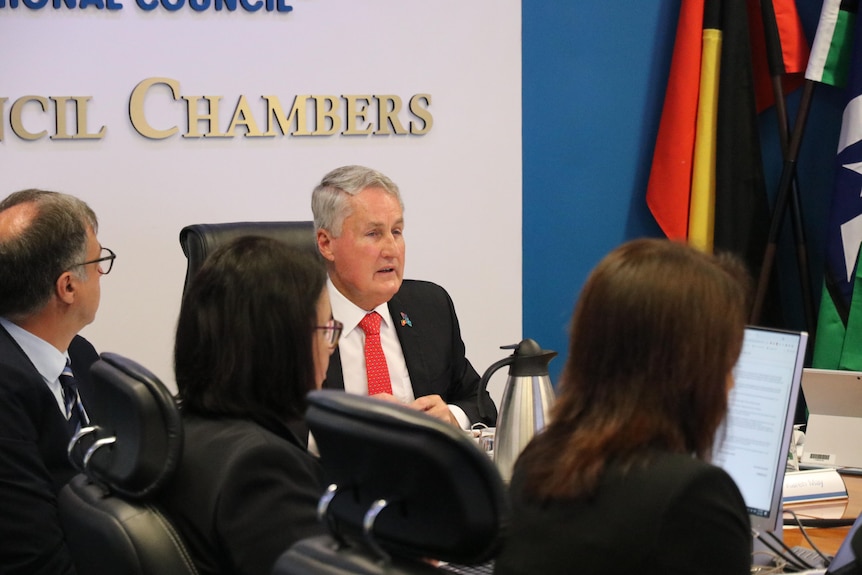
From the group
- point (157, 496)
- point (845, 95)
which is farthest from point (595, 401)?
point (845, 95)

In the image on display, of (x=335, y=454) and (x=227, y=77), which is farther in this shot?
(x=227, y=77)

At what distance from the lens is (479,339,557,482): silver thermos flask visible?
2371 mm

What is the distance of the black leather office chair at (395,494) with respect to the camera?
114cm

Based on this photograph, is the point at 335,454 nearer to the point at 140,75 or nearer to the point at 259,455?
the point at 259,455

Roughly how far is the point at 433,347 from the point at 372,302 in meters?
0.25

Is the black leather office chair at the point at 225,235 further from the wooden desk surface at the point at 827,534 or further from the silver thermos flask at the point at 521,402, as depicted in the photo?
the wooden desk surface at the point at 827,534

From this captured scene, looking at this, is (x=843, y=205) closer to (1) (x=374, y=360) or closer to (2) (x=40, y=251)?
(1) (x=374, y=360)

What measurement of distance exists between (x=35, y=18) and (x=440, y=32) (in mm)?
1453

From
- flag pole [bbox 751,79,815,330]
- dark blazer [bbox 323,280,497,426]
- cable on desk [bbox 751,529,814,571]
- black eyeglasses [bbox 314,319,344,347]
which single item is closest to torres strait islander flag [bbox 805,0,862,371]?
flag pole [bbox 751,79,815,330]

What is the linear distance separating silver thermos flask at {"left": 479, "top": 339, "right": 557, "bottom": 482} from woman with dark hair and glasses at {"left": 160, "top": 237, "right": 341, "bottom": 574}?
0.62m

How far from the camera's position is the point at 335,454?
1283 millimetres

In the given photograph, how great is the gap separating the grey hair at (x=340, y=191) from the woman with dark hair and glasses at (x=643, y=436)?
5.35 ft

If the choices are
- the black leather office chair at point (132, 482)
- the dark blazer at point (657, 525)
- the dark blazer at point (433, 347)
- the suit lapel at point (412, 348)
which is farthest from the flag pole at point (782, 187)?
the black leather office chair at point (132, 482)

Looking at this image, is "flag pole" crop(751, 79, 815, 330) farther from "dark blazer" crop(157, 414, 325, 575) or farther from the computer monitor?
"dark blazer" crop(157, 414, 325, 575)
